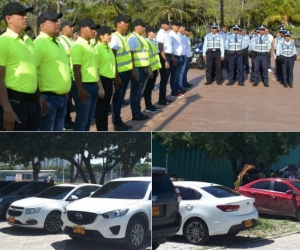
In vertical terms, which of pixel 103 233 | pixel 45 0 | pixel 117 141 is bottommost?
pixel 103 233

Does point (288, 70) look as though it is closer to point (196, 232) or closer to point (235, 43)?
point (235, 43)

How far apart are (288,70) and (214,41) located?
2150mm

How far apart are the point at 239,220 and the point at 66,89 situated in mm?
2124

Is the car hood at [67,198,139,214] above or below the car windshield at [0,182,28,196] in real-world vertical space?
below

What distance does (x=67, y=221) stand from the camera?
12.7 ft

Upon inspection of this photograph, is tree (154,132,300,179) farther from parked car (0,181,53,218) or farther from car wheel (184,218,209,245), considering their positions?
parked car (0,181,53,218)

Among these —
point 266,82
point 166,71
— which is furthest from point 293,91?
point 166,71

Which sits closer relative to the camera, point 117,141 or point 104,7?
point 117,141

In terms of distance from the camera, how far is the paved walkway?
27.0 ft

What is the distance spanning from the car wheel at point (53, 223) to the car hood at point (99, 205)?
116 millimetres

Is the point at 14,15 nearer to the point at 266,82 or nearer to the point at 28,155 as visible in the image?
the point at 28,155

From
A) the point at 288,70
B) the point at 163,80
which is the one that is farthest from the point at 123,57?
the point at 288,70

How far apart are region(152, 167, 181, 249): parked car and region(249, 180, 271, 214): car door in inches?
24.6

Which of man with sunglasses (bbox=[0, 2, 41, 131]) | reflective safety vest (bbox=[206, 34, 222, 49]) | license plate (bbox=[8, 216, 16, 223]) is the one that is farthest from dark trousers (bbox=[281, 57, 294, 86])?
license plate (bbox=[8, 216, 16, 223])
